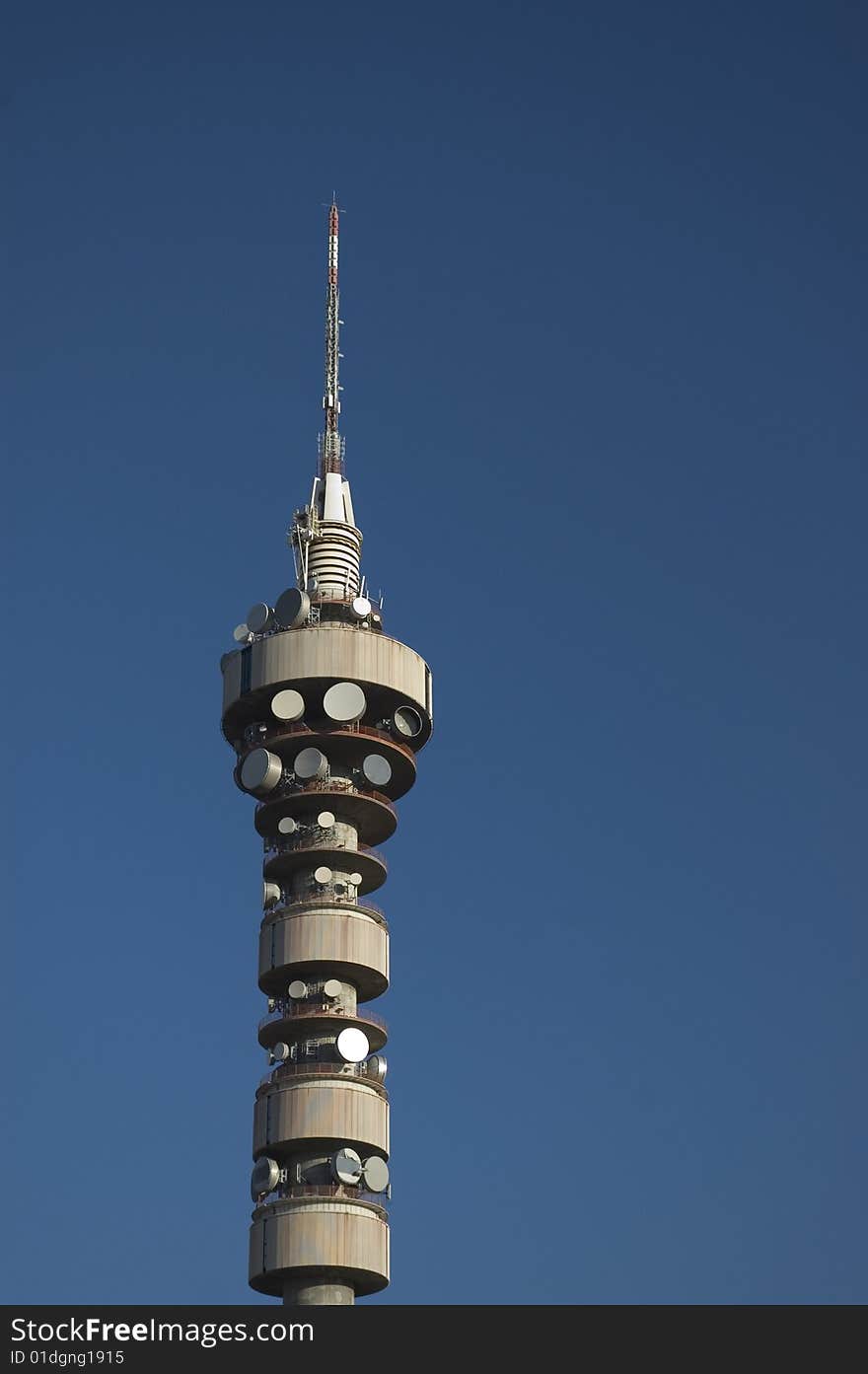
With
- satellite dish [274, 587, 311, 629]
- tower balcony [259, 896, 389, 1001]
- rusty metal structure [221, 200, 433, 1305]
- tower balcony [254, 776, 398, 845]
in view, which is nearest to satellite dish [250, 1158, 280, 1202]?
rusty metal structure [221, 200, 433, 1305]

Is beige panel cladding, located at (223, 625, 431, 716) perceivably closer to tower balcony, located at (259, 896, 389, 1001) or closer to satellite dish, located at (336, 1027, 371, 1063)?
tower balcony, located at (259, 896, 389, 1001)

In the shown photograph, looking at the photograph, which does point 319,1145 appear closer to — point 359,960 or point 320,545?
point 359,960

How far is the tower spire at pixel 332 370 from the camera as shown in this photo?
4988 inches

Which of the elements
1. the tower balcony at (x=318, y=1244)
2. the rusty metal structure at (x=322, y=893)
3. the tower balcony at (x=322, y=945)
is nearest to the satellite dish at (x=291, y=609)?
the rusty metal structure at (x=322, y=893)

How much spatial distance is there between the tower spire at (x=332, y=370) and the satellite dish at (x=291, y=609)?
561 inches

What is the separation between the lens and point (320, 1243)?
333 ft

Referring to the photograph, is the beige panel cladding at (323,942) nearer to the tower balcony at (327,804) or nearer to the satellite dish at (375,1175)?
the tower balcony at (327,804)

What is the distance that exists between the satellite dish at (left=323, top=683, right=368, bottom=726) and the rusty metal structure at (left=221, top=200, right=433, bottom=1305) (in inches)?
3.2

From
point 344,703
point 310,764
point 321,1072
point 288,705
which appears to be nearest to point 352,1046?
point 321,1072

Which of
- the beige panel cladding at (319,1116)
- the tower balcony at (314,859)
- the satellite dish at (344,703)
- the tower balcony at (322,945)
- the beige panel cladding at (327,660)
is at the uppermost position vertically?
the beige panel cladding at (327,660)

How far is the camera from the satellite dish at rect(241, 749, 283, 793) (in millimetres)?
110438

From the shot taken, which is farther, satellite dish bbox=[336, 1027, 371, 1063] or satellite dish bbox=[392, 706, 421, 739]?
satellite dish bbox=[392, 706, 421, 739]

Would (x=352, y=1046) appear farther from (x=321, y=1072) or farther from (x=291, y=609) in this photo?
(x=291, y=609)
